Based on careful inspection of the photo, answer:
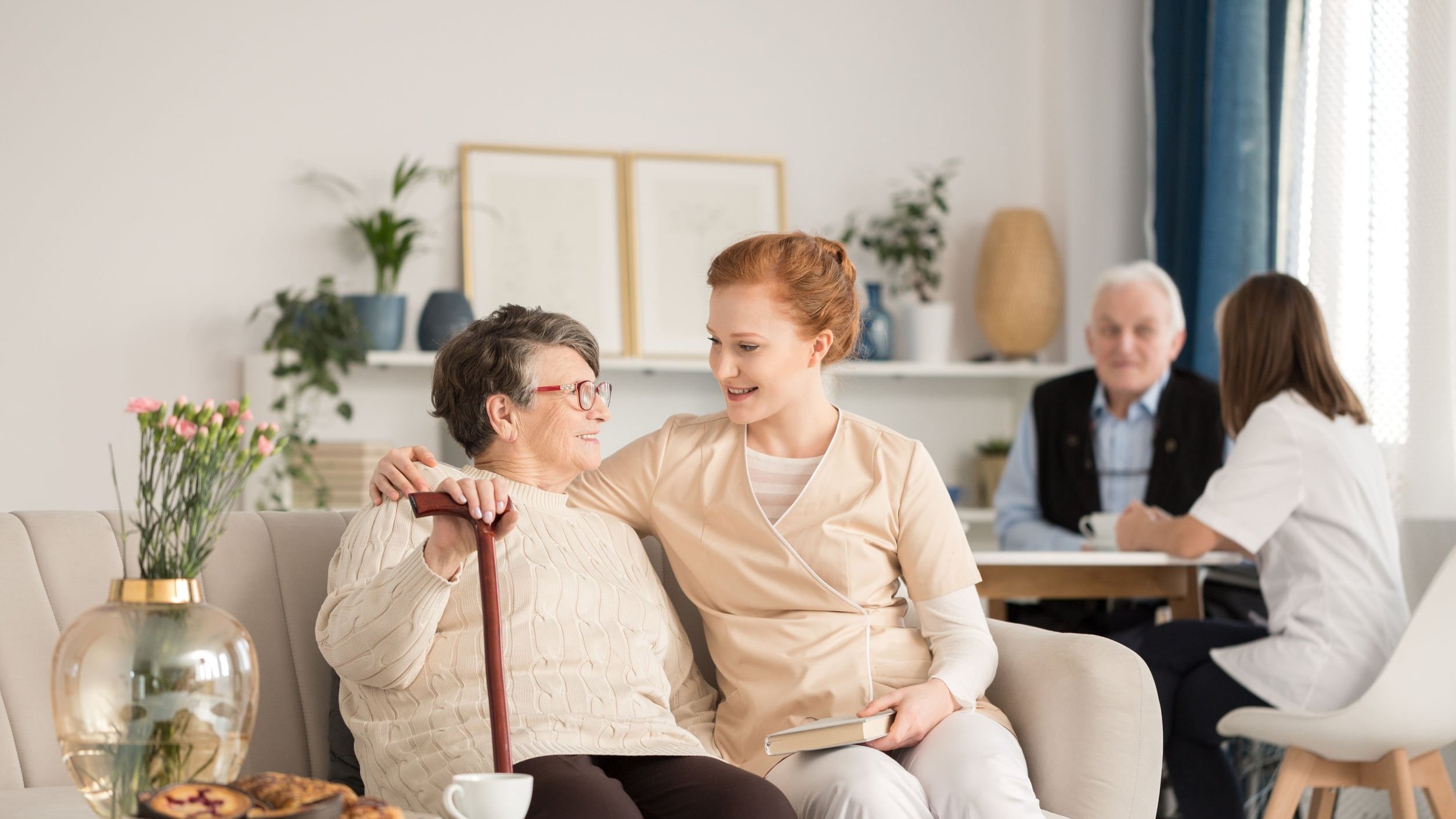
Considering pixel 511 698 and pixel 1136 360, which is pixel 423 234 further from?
pixel 511 698

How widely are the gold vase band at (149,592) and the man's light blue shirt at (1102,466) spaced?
2375 mm

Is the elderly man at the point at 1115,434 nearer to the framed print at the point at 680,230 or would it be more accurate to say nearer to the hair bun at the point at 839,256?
the framed print at the point at 680,230

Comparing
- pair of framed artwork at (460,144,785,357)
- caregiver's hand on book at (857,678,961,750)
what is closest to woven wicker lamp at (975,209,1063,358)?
pair of framed artwork at (460,144,785,357)

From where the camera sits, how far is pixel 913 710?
1701 mm

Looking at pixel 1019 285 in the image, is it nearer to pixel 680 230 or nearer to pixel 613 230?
pixel 680 230

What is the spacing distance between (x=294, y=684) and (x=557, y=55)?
2.85 m

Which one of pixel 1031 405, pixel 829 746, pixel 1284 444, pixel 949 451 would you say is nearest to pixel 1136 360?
pixel 1031 405

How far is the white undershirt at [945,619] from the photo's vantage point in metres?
1.78

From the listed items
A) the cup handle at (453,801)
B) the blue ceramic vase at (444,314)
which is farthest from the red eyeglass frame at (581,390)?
the blue ceramic vase at (444,314)

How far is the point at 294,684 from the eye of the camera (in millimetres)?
1837

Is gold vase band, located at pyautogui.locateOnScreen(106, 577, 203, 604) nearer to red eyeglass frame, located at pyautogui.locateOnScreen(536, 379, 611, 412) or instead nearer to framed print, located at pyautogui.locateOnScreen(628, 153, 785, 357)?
red eyeglass frame, located at pyautogui.locateOnScreen(536, 379, 611, 412)

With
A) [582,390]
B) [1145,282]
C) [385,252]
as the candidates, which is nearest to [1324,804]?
[1145,282]

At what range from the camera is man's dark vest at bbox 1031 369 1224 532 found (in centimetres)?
319

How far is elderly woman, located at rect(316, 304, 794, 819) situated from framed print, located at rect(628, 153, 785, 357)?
236cm
